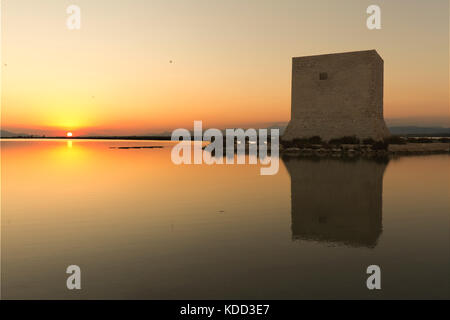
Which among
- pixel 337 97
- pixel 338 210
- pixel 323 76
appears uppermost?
pixel 323 76

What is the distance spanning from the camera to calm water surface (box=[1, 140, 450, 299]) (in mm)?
3543

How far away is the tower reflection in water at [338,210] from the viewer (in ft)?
17.6

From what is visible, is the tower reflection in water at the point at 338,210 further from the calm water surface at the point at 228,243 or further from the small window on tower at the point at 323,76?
the small window on tower at the point at 323,76

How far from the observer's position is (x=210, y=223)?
6293mm

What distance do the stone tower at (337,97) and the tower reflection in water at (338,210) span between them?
60.2ft

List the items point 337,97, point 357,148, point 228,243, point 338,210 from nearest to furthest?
point 228,243, point 338,210, point 357,148, point 337,97

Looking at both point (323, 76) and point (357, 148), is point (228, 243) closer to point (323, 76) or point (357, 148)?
point (357, 148)

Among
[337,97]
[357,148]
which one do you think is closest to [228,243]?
[357,148]

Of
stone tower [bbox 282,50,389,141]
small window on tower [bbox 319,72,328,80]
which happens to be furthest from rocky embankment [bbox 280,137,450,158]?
small window on tower [bbox 319,72,328,80]

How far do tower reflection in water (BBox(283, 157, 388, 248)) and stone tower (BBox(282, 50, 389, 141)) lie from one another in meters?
18.4

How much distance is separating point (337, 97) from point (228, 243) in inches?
1078

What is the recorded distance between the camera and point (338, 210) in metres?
7.21

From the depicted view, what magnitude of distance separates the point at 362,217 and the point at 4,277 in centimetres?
544

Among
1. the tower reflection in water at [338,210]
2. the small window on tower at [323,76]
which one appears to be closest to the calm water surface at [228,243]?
the tower reflection in water at [338,210]
